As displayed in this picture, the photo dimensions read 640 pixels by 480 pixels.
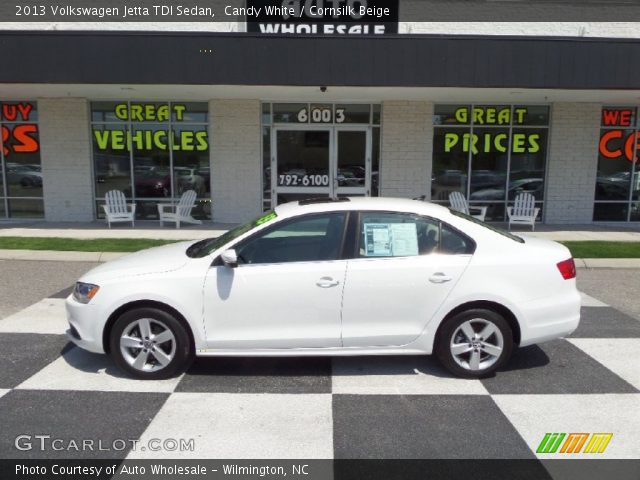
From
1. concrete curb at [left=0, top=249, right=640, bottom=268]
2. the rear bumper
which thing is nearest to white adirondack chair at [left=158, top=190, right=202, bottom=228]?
concrete curb at [left=0, top=249, right=640, bottom=268]

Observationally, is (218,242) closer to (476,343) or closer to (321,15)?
(476,343)

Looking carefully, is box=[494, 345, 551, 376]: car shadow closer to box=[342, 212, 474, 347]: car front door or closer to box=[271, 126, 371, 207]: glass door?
box=[342, 212, 474, 347]: car front door

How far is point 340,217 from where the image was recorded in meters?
4.59

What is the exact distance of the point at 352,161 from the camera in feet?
45.0

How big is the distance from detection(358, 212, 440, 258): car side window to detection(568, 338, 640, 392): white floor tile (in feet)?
6.80

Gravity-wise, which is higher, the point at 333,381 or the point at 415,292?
the point at 415,292

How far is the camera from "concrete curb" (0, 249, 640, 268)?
925cm

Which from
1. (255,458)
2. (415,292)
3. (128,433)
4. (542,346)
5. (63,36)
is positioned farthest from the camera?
(63,36)

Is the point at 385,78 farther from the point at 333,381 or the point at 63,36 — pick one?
the point at 333,381

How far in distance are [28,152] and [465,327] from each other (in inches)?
524

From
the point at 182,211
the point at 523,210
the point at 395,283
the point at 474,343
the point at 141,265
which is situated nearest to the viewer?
the point at 395,283

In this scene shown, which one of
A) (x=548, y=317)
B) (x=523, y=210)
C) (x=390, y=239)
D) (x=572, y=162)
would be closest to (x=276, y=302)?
(x=390, y=239)

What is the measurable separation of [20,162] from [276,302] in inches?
493

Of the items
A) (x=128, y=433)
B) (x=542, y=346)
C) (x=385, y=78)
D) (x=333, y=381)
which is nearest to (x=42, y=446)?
(x=128, y=433)
